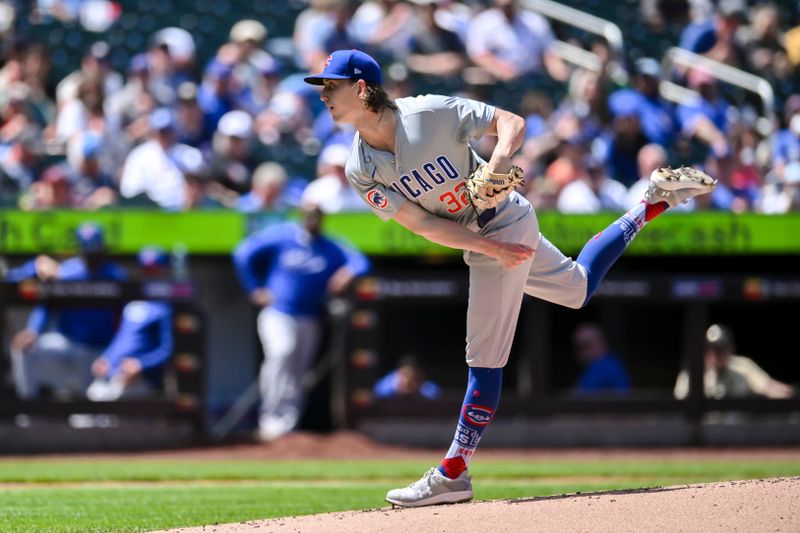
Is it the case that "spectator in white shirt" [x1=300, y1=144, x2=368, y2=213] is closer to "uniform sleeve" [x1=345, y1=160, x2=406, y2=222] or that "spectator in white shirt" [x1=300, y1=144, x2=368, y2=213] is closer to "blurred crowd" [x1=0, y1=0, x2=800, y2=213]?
"blurred crowd" [x1=0, y1=0, x2=800, y2=213]

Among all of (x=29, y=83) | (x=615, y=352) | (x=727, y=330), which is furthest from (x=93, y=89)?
(x=727, y=330)

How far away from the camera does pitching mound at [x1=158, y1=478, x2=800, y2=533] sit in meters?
4.58

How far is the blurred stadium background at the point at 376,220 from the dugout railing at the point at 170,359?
17 millimetres

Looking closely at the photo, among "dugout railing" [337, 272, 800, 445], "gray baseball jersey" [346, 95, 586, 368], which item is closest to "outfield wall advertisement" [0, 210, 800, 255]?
"dugout railing" [337, 272, 800, 445]

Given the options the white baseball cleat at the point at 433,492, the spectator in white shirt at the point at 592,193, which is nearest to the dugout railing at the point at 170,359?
the spectator in white shirt at the point at 592,193

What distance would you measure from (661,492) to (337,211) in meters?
5.85

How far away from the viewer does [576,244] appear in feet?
33.7

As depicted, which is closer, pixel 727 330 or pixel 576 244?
pixel 576 244

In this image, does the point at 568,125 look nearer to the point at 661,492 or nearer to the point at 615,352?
the point at 615,352

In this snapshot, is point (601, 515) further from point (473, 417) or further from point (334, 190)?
point (334, 190)

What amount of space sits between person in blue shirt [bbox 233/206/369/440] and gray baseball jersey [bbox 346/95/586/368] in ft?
15.6

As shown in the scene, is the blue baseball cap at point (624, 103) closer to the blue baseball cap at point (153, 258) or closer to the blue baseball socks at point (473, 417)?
the blue baseball cap at point (153, 258)

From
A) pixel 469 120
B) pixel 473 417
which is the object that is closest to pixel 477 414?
pixel 473 417

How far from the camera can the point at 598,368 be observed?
1042cm
